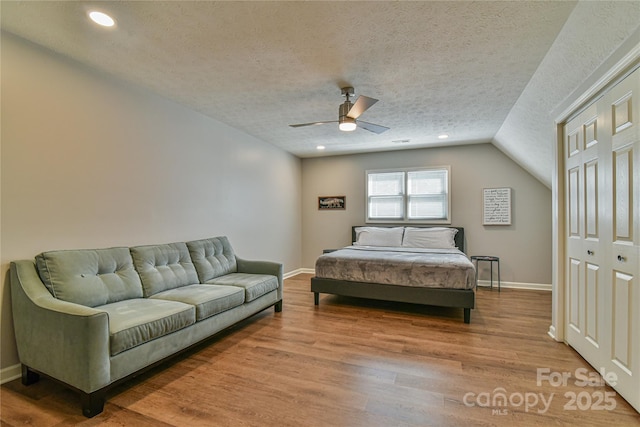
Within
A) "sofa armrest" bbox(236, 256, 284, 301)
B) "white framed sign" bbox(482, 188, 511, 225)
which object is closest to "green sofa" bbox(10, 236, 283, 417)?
"sofa armrest" bbox(236, 256, 284, 301)

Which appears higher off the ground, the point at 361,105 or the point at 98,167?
the point at 361,105

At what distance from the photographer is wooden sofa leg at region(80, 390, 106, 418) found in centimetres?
186

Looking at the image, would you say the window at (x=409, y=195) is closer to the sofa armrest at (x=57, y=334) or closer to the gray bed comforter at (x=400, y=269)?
the gray bed comforter at (x=400, y=269)

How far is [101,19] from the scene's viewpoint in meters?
2.07

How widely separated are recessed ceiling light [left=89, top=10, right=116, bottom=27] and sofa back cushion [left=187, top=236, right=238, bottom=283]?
227 cm

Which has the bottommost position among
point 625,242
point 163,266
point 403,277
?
point 403,277

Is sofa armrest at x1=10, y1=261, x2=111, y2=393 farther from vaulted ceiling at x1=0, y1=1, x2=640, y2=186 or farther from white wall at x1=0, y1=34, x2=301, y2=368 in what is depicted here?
vaulted ceiling at x1=0, y1=1, x2=640, y2=186

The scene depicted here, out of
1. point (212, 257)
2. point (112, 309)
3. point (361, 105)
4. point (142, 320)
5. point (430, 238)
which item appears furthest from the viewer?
point (430, 238)

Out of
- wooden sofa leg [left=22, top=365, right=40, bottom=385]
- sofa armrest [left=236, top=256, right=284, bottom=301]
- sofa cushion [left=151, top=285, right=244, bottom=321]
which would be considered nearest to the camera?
wooden sofa leg [left=22, top=365, right=40, bottom=385]

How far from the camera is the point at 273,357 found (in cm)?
267

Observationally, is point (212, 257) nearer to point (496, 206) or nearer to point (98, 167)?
point (98, 167)

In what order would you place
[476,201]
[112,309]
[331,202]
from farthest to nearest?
[331,202] < [476,201] < [112,309]

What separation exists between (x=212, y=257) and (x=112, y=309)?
1465 mm

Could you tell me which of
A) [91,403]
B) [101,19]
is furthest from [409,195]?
[91,403]
